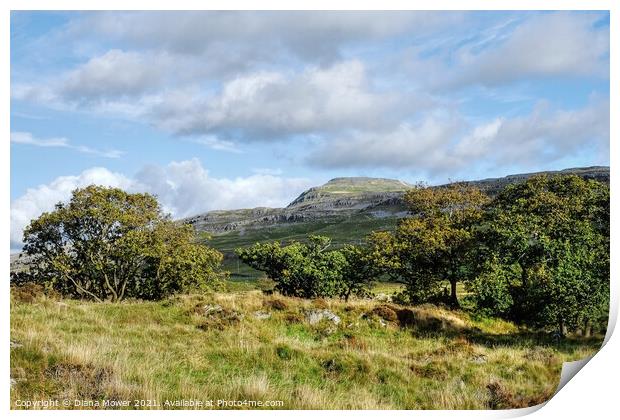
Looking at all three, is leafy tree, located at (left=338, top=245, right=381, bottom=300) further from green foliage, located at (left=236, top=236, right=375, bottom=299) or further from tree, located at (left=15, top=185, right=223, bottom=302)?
tree, located at (left=15, top=185, right=223, bottom=302)

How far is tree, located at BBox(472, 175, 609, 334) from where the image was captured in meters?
14.5

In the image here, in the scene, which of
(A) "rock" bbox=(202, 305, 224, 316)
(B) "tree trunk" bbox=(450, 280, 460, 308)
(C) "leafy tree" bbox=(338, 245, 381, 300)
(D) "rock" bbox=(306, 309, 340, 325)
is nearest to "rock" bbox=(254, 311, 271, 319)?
(A) "rock" bbox=(202, 305, 224, 316)

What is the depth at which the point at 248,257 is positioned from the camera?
25266mm

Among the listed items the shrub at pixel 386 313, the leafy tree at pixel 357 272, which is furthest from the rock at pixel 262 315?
the leafy tree at pixel 357 272

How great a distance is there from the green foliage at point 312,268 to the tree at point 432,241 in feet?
4.95

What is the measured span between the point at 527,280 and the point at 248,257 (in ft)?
42.4

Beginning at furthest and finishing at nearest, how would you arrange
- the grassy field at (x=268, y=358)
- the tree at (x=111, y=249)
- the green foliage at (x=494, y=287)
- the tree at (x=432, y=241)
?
the tree at (x=432, y=241)
the tree at (x=111, y=249)
the green foliage at (x=494, y=287)
the grassy field at (x=268, y=358)

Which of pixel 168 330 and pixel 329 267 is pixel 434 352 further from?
pixel 329 267

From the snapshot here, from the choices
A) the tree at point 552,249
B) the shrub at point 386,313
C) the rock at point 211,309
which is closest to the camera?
the tree at point 552,249

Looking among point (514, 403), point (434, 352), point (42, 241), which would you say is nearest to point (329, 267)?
point (434, 352)

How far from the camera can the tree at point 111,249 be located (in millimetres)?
22391

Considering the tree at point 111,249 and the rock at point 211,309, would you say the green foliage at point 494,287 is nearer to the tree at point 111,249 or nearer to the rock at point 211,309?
the rock at point 211,309

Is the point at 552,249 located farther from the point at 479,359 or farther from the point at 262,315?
the point at 262,315

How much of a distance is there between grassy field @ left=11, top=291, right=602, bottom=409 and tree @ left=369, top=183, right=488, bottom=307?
18.5 ft
